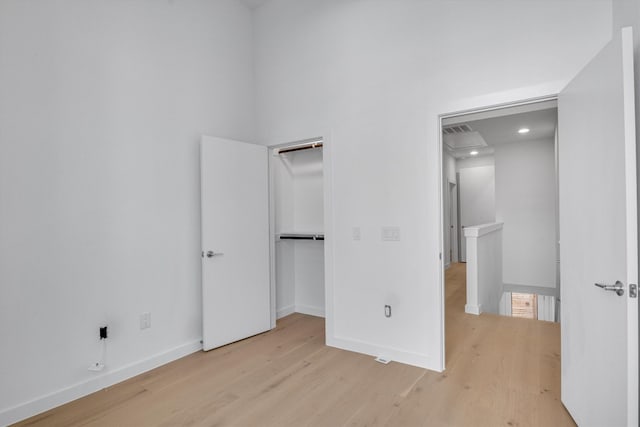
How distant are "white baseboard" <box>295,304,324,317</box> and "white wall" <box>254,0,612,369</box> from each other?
928 mm

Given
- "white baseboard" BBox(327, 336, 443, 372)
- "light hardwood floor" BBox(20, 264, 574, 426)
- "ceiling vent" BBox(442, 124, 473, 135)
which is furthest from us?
"ceiling vent" BBox(442, 124, 473, 135)

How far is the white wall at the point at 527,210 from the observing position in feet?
20.8

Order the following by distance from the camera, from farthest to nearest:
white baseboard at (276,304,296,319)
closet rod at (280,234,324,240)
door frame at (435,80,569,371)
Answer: white baseboard at (276,304,296,319), closet rod at (280,234,324,240), door frame at (435,80,569,371)

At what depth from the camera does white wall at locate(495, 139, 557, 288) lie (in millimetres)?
6352

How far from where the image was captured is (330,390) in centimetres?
238

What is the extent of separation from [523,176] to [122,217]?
6.82 meters

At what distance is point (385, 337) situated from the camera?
291 centimetres

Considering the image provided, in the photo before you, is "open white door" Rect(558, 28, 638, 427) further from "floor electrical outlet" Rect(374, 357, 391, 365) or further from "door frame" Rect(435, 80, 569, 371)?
"floor electrical outlet" Rect(374, 357, 391, 365)

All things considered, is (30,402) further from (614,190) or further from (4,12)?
(614,190)

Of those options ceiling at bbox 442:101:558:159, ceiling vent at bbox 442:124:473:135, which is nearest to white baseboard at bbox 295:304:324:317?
ceiling at bbox 442:101:558:159

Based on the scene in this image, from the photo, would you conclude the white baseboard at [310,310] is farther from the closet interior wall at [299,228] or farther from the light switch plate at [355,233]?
the light switch plate at [355,233]

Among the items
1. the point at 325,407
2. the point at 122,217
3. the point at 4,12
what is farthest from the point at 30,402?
the point at 4,12

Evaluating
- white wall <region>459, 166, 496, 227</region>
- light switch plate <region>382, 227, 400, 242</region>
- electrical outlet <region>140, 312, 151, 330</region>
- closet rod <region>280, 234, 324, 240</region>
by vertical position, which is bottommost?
electrical outlet <region>140, 312, 151, 330</region>

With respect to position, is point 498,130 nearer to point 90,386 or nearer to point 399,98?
point 399,98
